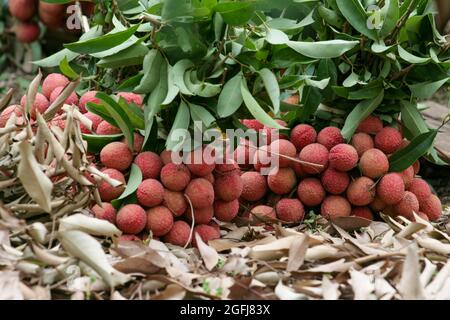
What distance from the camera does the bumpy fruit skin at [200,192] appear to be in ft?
5.21

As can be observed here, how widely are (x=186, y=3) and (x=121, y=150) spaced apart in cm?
33

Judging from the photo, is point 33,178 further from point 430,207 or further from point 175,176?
point 430,207

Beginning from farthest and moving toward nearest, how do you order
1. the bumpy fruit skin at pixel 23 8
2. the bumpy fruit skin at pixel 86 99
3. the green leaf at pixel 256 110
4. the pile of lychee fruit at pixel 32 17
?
the bumpy fruit skin at pixel 23 8
the pile of lychee fruit at pixel 32 17
the bumpy fruit skin at pixel 86 99
the green leaf at pixel 256 110

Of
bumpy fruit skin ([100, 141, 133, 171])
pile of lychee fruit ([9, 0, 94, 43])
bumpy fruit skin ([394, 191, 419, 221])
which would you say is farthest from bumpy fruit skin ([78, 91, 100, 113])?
pile of lychee fruit ([9, 0, 94, 43])

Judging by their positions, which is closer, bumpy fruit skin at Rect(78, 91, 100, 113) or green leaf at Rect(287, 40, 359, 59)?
green leaf at Rect(287, 40, 359, 59)

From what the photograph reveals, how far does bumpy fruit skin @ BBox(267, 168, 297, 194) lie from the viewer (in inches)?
71.2

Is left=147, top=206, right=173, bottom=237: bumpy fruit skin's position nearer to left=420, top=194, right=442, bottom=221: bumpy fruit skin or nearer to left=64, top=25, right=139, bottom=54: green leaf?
left=64, top=25, right=139, bottom=54: green leaf

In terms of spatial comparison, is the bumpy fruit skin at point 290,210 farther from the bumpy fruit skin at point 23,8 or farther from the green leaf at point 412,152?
the bumpy fruit skin at point 23,8

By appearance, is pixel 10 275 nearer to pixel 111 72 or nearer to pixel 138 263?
pixel 138 263

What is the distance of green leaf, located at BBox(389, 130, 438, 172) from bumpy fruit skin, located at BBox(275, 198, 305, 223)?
0.24 meters

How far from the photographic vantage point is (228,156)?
1664 mm

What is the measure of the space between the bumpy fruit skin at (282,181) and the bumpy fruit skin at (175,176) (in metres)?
0.29

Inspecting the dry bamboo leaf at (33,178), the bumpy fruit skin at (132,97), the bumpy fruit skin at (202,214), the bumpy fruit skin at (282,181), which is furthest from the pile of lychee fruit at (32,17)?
the dry bamboo leaf at (33,178)

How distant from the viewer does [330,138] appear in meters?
1.80
